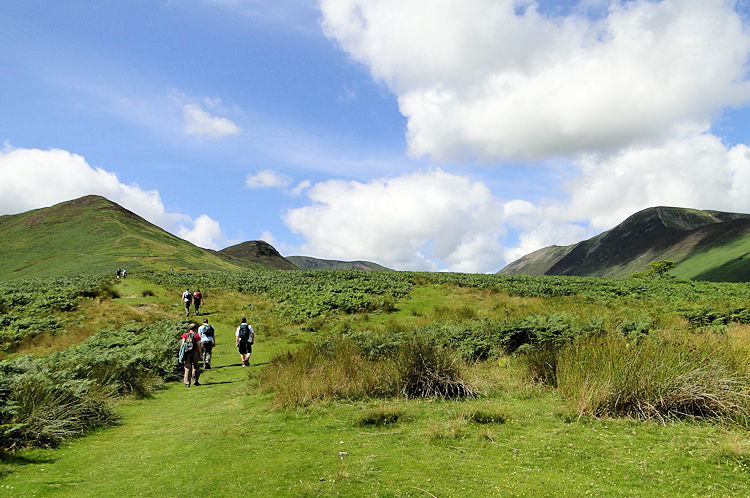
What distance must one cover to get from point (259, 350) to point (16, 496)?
15.7 metres

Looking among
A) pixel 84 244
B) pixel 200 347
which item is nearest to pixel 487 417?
Result: pixel 200 347

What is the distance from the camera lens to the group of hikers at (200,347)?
14289 millimetres

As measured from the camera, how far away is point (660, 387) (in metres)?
7.89

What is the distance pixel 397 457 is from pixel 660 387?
534cm

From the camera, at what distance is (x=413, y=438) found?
23.6 feet

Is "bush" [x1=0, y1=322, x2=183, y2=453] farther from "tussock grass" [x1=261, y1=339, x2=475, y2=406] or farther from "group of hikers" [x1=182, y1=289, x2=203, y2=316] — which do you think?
"group of hikers" [x1=182, y1=289, x2=203, y2=316]

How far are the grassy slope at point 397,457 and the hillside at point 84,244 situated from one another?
95.2 m

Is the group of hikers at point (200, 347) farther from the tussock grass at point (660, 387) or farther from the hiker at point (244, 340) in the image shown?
the tussock grass at point (660, 387)

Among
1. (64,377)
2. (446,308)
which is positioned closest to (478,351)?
(64,377)

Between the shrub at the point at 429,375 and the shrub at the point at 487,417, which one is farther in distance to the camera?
the shrub at the point at 429,375

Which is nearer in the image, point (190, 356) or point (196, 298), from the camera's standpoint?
point (190, 356)

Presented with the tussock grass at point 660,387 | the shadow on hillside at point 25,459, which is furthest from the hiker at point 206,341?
the tussock grass at point 660,387

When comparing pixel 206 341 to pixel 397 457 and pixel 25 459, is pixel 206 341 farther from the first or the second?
pixel 397 457

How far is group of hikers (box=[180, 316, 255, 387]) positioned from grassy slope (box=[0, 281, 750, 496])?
4647mm
